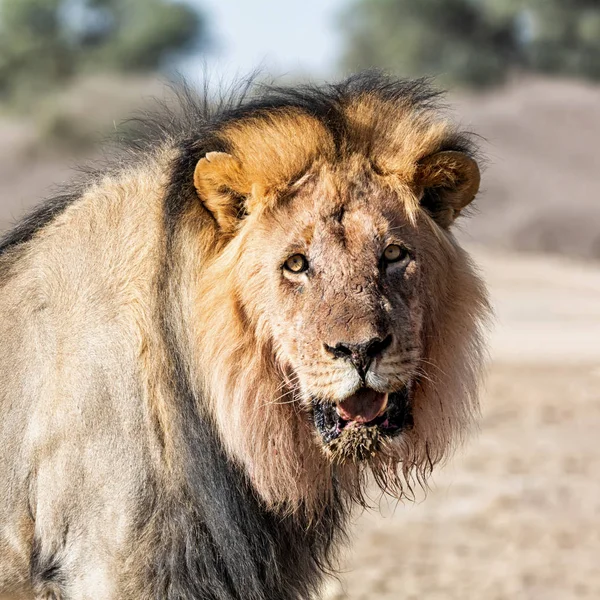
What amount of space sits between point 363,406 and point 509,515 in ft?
14.3

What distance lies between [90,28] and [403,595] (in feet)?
138

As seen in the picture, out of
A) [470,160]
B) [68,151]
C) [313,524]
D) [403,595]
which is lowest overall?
[68,151]

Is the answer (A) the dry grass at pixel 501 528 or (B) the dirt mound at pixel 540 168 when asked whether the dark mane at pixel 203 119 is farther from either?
(B) the dirt mound at pixel 540 168

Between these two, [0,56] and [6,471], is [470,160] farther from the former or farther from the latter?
[0,56]

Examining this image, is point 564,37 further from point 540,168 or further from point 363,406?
point 363,406

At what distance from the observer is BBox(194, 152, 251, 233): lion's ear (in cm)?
371

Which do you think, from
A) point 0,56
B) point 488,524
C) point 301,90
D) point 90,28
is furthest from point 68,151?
point 301,90

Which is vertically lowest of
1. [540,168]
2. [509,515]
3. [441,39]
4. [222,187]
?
[441,39]

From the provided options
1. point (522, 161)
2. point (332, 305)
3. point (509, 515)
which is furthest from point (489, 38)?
point (332, 305)

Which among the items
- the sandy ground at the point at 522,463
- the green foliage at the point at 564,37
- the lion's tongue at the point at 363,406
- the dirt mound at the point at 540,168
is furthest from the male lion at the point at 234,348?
the green foliage at the point at 564,37

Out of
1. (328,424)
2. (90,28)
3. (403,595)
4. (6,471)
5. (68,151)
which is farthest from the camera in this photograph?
(90,28)

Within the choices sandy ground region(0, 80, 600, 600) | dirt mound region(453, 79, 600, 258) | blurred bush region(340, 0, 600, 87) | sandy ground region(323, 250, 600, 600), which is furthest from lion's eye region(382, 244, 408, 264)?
blurred bush region(340, 0, 600, 87)

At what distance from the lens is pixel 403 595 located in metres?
6.30

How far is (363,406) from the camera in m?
3.55
